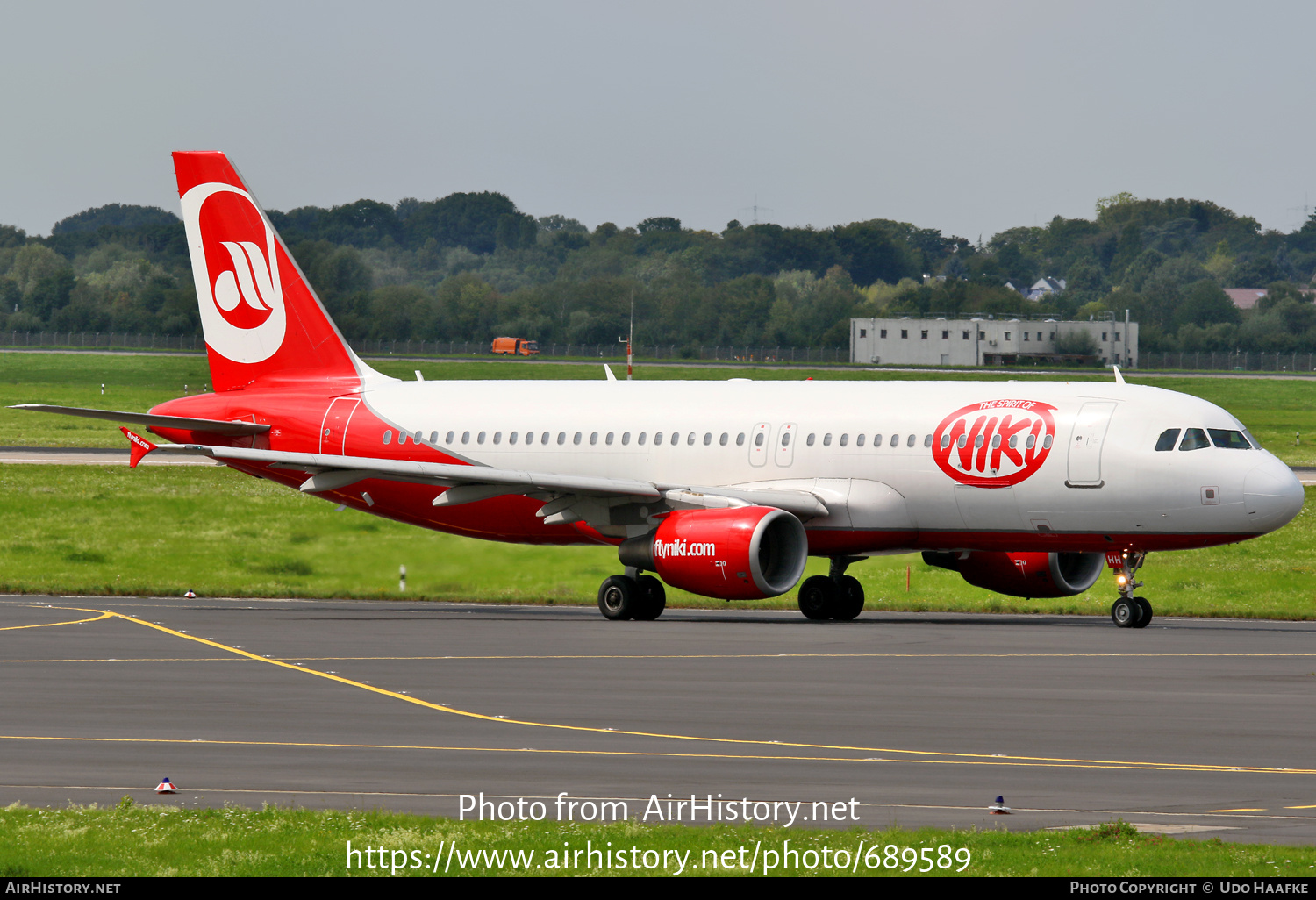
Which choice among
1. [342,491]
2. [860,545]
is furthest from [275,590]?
[860,545]

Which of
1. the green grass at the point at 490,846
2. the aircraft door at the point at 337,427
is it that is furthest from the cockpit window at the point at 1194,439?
the green grass at the point at 490,846

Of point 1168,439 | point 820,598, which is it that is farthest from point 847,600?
point 1168,439

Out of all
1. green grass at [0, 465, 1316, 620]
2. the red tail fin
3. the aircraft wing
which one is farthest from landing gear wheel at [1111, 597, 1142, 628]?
the red tail fin

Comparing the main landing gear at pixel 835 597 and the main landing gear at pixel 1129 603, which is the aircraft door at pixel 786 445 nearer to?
the main landing gear at pixel 835 597

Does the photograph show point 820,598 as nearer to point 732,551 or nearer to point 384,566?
point 732,551

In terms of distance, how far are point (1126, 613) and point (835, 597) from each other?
19.4ft

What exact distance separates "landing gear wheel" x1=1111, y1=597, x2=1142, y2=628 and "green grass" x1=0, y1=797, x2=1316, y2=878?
71.1 ft

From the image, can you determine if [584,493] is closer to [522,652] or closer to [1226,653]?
[522,652]

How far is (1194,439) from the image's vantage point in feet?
115

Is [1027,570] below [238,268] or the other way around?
below

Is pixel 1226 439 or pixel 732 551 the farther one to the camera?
pixel 1226 439

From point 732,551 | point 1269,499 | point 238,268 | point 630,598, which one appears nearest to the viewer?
point 1269,499

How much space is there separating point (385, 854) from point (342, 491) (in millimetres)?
29859

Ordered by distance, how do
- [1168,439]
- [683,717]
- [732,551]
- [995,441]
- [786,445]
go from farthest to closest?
[786,445], [995,441], [1168,439], [732,551], [683,717]
